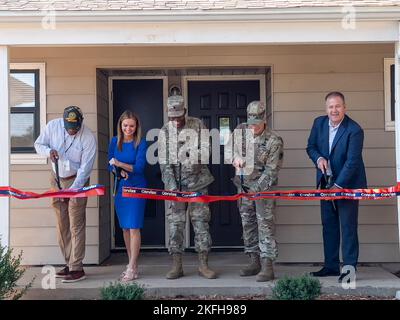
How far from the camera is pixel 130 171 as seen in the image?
5957 millimetres

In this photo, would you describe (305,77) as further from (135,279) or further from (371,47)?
(135,279)

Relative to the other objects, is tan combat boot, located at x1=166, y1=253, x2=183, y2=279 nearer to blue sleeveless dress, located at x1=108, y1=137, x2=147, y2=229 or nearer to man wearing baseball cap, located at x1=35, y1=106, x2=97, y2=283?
blue sleeveless dress, located at x1=108, y1=137, x2=147, y2=229

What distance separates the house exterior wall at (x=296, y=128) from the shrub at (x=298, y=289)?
1948 mm

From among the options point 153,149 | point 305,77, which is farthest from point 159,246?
point 305,77

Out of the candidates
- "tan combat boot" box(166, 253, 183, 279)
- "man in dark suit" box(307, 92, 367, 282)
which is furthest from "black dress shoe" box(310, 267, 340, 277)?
"tan combat boot" box(166, 253, 183, 279)

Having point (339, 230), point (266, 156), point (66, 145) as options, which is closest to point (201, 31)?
point (266, 156)

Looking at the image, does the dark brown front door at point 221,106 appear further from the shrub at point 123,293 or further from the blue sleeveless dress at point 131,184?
the shrub at point 123,293

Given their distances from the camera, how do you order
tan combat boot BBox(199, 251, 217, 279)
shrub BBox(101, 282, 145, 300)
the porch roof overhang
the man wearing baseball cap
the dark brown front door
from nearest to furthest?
shrub BBox(101, 282, 145, 300) → the porch roof overhang → the man wearing baseball cap → tan combat boot BBox(199, 251, 217, 279) → the dark brown front door

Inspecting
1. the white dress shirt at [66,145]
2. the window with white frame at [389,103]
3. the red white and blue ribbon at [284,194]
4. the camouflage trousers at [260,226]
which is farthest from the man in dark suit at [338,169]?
the white dress shirt at [66,145]

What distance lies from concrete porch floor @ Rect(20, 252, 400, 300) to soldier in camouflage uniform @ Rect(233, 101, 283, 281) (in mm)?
341

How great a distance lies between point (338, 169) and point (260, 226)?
993 mm

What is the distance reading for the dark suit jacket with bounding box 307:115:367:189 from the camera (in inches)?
230

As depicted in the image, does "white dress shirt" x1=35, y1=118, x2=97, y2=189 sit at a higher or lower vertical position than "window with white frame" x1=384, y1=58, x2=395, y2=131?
lower
